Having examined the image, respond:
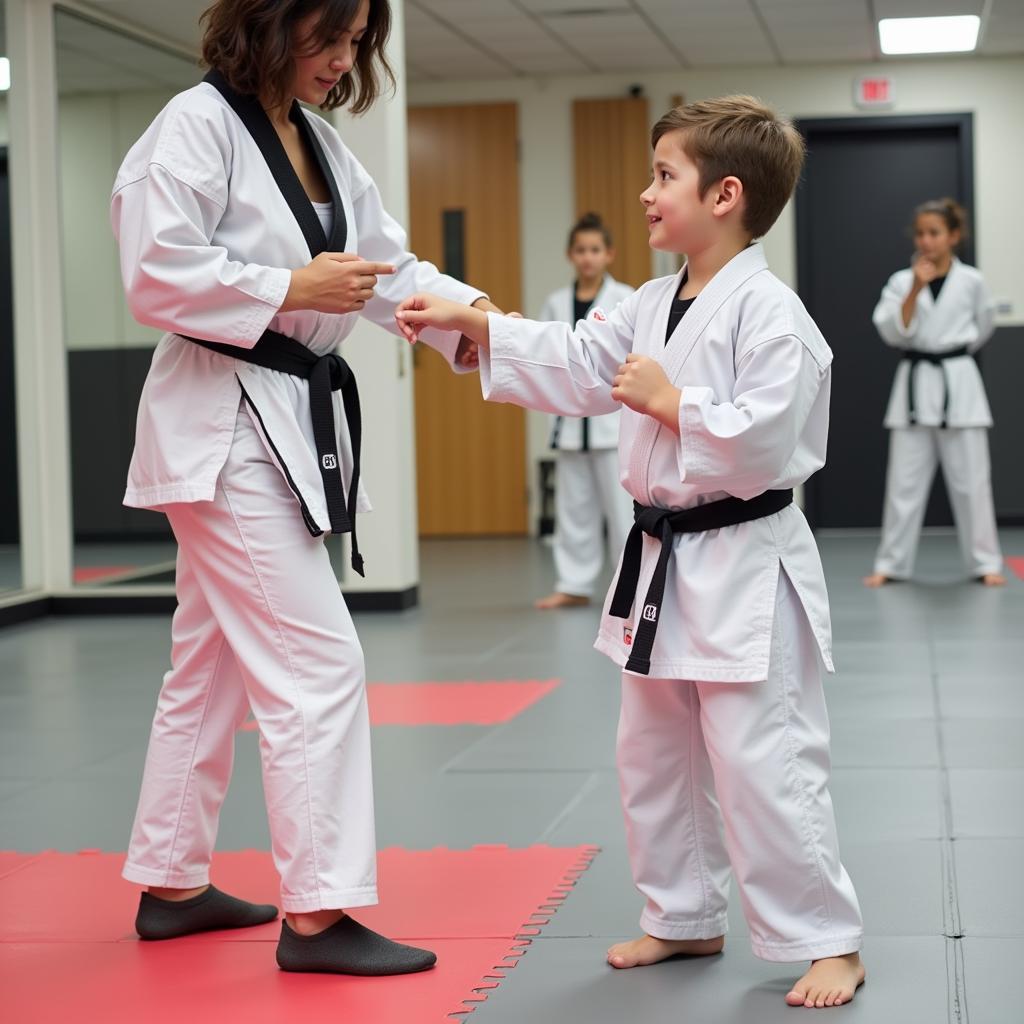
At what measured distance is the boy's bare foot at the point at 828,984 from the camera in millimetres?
2090

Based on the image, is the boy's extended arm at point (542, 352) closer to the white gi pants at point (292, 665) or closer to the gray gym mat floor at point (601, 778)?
the white gi pants at point (292, 665)

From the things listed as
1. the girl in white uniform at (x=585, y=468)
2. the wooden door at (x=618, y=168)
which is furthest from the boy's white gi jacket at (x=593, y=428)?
the wooden door at (x=618, y=168)

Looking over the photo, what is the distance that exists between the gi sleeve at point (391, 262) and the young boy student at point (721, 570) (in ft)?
0.78

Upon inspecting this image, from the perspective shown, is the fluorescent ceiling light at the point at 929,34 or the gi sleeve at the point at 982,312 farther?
the fluorescent ceiling light at the point at 929,34

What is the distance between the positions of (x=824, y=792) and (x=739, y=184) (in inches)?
32.4

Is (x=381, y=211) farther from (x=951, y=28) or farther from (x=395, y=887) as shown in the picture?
(x=951, y=28)

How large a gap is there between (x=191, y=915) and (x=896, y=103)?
851 cm

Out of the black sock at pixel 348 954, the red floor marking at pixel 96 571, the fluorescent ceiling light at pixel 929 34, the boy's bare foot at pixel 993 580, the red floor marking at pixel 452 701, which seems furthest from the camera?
the fluorescent ceiling light at pixel 929 34

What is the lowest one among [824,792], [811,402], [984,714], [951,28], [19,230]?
[984,714]

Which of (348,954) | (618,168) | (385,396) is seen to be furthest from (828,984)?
(618,168)

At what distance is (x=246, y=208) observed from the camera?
226cm

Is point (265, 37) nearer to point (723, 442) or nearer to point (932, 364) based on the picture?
point (723, 442)

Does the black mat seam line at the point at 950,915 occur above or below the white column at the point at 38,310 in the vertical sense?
below

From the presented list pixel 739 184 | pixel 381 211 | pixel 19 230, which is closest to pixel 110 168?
pixel 19 230
